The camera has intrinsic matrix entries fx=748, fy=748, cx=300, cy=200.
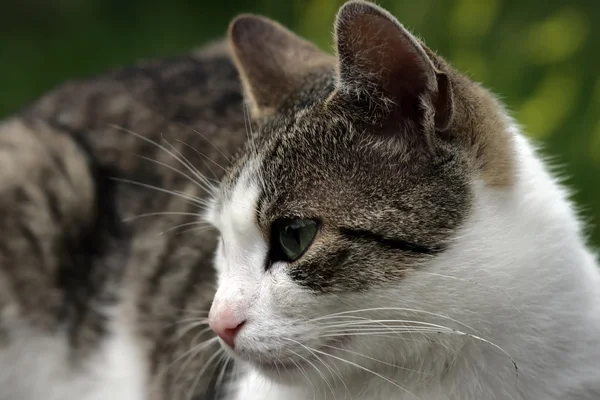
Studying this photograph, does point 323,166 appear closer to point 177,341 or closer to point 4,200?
point 177,341

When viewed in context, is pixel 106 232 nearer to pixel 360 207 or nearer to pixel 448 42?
pixel 360 207

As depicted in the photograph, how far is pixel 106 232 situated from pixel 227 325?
1002 mm

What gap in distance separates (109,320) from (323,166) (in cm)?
107

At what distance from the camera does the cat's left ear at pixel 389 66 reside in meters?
1.09

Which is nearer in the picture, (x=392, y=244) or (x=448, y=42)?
(x=392, y=244)

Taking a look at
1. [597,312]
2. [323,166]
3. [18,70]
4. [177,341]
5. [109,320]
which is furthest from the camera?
[18,70]

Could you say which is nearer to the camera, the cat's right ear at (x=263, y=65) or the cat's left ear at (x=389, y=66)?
the cat's left ear at (x=389, y=66)

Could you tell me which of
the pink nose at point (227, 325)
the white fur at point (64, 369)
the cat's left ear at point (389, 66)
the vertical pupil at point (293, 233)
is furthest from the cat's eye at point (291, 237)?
the white fur at point (64, 369)

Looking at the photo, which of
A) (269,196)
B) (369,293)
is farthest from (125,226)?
(369,293)

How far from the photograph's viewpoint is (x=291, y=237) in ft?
4.00

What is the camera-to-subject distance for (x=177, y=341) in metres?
1.84

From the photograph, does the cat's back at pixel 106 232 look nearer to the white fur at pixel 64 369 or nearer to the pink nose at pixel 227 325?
the white fur at pixel 64 369

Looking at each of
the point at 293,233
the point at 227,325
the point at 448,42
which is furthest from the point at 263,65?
the point at 448,42

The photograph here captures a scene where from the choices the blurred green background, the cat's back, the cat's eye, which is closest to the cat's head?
the cat's eye
